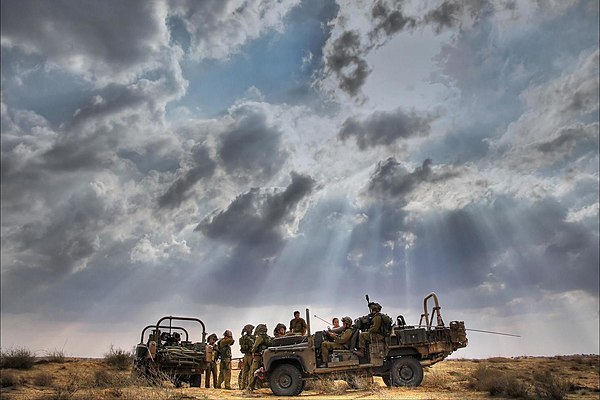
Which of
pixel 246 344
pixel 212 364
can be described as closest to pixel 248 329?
pixel 246 344

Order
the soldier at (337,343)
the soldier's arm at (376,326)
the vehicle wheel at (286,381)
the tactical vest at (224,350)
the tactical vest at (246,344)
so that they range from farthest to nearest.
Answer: the tactical vest at (224,350) < the tactical vest at (246,344) < the soldier's arm at (376,326) < the soldier at (337,343) < the vehicle wheel at (286,381)

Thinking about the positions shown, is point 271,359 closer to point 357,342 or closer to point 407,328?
point 357,342

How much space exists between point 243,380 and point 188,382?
10.9 ft

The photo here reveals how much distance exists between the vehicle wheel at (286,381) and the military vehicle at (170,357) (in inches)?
170

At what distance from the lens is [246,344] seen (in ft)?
57.6

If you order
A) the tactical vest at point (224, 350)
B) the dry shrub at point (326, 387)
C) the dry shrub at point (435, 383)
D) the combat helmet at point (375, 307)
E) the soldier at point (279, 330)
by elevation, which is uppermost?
the combat helmet at point (375, 307)

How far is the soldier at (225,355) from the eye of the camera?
18391 millimetres

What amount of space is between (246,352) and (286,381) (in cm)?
310

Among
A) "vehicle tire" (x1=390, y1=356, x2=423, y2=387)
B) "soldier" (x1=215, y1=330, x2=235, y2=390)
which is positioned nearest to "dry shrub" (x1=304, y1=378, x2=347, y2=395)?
"vehicle tire" (x1=390, y1=356, x2=423, y2=387)

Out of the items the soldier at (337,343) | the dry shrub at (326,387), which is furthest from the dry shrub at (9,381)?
the soldier at (337,343)

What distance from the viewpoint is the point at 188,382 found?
757 inches

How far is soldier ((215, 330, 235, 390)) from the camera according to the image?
18391 mm

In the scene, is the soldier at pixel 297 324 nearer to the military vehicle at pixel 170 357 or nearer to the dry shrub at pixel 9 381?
the military vehicle at pixel 170 357

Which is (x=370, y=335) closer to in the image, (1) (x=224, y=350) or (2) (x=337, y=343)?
(2) (x=337, y=343)
